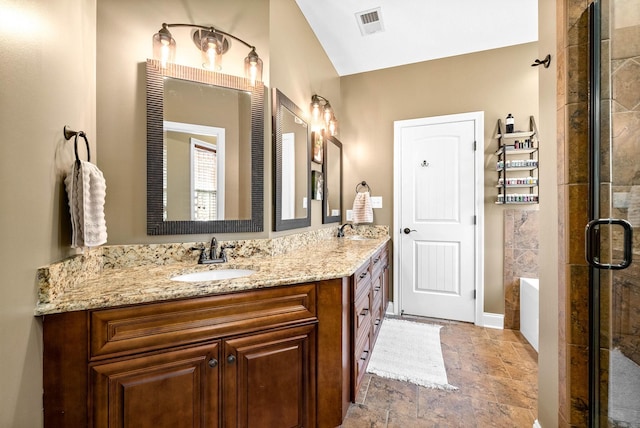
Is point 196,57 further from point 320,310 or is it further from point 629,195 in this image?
point 629,195

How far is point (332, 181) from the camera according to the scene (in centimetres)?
294

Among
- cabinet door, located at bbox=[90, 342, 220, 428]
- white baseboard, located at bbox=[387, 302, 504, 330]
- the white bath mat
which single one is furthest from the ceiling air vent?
white baseboard, located at bbox=[387, 302, 504, 330]

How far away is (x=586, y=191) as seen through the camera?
1.06 m

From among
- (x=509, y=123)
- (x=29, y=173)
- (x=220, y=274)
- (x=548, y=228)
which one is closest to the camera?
(x=29, y=173)

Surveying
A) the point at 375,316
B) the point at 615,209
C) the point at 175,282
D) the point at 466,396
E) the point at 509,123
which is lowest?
the point at 466,396

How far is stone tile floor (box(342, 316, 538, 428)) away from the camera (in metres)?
1.50

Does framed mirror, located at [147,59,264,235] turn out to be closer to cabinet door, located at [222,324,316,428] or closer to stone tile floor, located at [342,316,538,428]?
cabinet door, located at [222,324,316,428]

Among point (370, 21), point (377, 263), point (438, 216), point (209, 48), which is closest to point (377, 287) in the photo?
point (377, 263)

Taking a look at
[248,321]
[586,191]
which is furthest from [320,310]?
[586,191]

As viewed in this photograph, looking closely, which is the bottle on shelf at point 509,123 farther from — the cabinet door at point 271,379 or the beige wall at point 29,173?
the beige wall at point 29,173

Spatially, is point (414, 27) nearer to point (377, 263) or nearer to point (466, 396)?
point (377, 263)

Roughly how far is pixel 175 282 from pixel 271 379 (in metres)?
0.61

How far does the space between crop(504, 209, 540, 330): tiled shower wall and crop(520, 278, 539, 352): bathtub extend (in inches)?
2.8

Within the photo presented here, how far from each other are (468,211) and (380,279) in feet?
3.92
